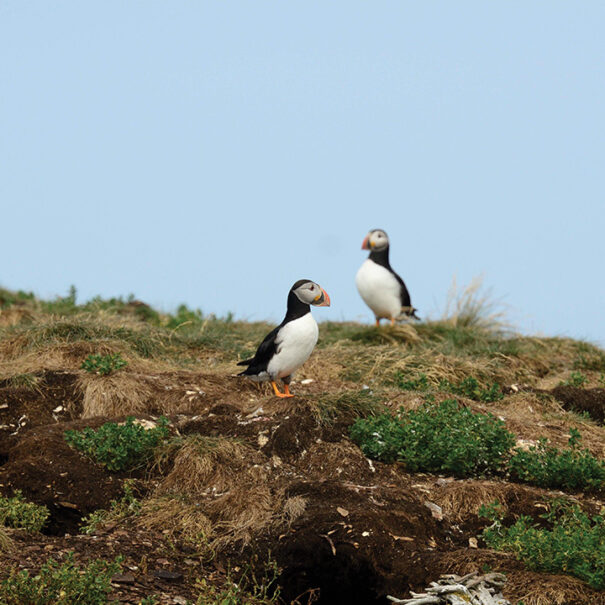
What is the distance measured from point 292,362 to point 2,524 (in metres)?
2.58

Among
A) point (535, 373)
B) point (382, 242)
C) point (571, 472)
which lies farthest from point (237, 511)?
point (382, 242)

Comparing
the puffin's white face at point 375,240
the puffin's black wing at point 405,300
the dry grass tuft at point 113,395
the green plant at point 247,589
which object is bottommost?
the green plant at point 247,589

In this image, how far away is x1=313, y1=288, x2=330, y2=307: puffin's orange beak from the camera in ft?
24.0

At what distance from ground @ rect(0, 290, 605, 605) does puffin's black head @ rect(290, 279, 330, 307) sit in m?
0.79

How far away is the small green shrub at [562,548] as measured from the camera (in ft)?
16.4

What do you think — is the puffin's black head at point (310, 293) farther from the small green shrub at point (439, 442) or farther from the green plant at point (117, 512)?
the green plant at point (117, 512)

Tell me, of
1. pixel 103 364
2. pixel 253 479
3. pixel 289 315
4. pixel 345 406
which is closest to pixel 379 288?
pixel 103 364

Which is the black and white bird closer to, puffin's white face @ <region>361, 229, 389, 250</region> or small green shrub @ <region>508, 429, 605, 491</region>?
puffin's white face @ <region>361, 229, 389, 250</region>

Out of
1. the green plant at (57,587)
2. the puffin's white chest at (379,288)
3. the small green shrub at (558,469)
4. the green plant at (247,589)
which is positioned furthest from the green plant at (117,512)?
the puffin's white chest at (379,288)

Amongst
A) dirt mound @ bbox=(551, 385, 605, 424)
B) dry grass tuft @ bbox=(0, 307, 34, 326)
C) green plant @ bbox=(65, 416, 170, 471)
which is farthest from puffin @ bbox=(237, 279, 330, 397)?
dry grass tuft @ bbox=(0, 307, 34, 326)

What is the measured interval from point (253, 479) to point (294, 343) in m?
1.28

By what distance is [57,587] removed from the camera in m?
4.68

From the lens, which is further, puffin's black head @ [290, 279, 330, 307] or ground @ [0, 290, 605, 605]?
puffin's black head @ [290, 279, 330, 307]

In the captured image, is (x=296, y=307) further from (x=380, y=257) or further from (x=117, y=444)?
(x=380, y=257)
